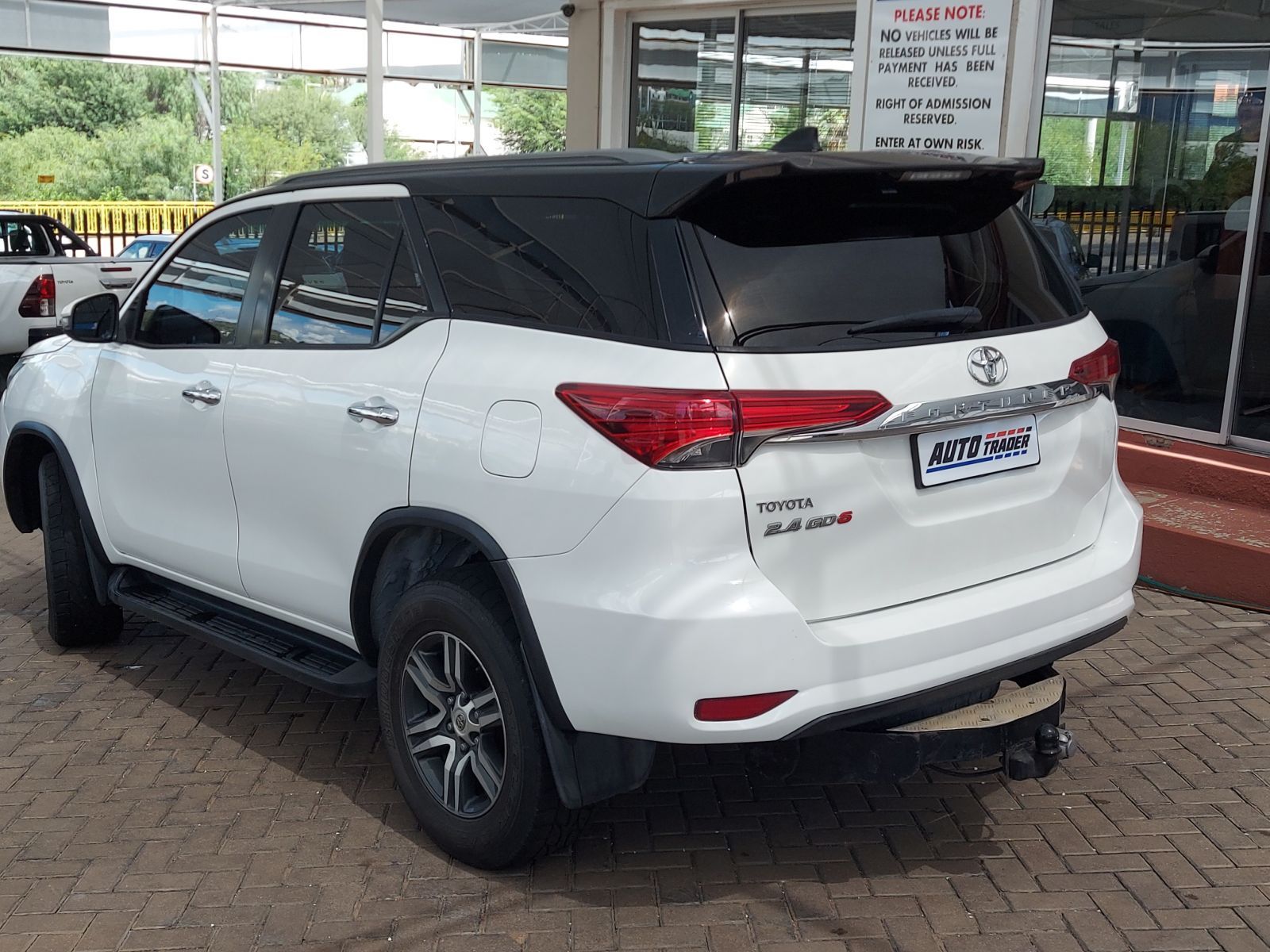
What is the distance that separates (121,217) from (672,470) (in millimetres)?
33213

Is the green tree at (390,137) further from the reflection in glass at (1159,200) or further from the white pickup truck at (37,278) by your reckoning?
the reflection in glass at (1159,200)

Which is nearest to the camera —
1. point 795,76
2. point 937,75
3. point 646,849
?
point 646,849

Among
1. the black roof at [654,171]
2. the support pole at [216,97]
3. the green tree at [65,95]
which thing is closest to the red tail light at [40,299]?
the black roof at [654,171]

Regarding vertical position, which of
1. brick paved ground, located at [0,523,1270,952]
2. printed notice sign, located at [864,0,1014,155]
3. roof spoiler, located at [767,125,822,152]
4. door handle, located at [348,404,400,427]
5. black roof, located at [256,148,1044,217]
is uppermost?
printed notice sign, located at [864,0,1014,155]

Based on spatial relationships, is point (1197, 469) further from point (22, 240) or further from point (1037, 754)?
point (22, 240)

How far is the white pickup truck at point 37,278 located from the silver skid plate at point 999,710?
375 inches

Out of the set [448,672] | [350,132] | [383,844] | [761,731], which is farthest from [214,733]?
[350,132]

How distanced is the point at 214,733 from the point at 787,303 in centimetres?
274

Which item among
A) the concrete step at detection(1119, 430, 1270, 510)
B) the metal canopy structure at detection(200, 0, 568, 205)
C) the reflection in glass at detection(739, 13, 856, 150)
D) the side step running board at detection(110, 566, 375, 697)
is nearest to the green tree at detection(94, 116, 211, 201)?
the metal canopy structure at detection(200, 0, 568, 205)

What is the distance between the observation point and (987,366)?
131 inches

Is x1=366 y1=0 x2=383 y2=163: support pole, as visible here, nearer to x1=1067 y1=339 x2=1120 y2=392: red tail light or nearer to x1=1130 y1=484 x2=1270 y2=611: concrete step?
x1=1130 y1=484 x2=1270 y2=611: concrete step

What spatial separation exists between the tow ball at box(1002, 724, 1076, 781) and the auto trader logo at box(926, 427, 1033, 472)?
73 centimetres

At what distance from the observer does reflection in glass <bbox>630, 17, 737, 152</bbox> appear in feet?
35.9

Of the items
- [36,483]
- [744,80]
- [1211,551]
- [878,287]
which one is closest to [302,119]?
[744,80]
